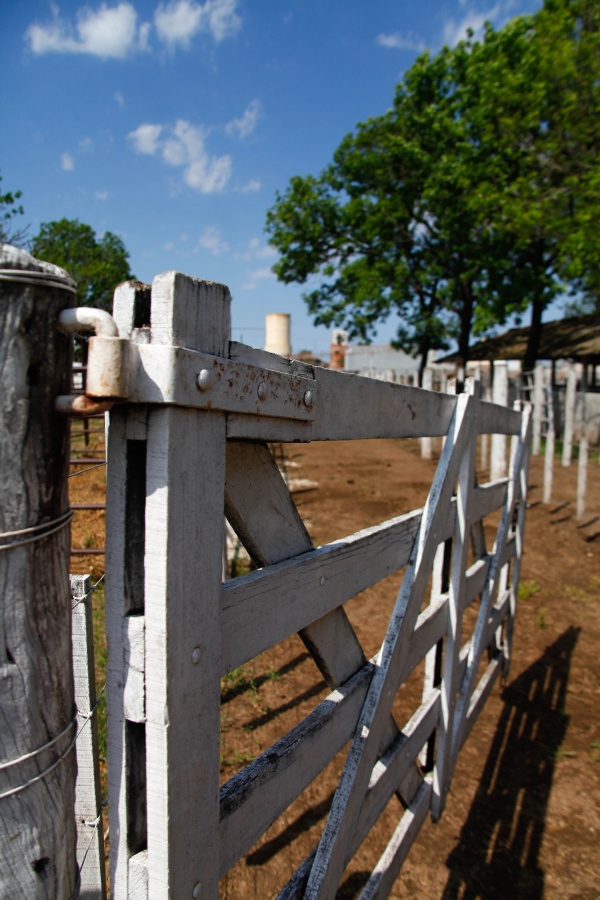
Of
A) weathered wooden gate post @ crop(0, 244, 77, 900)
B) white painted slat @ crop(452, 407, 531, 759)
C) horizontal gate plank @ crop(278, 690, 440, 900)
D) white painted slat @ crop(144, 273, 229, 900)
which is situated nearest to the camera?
weathered wooden gate post @ crop(0, 244, 77, 900)

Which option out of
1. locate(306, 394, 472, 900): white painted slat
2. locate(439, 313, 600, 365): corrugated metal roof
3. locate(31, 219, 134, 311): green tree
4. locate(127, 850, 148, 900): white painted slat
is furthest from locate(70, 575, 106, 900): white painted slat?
locate(439, 313, 600, 365): corrugated metal roof

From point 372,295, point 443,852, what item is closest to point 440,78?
point 372,295

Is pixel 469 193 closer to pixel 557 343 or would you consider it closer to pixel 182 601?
pixel 557 343

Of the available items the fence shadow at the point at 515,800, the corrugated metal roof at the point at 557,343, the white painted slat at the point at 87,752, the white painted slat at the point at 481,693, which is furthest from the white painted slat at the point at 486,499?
the corrugated metal roof at the point at 557,343

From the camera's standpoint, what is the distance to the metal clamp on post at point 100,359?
2.32 ft

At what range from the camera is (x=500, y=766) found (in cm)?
328

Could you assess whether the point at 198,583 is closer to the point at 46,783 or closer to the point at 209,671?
the point at 209,671

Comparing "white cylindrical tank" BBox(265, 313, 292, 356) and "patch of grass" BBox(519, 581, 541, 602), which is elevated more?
"white cylindrical tank" BBox(265, 313, 292, 356)

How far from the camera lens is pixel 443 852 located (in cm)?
267

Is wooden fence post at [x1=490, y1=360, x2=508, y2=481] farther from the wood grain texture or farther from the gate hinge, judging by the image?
the gate hinge

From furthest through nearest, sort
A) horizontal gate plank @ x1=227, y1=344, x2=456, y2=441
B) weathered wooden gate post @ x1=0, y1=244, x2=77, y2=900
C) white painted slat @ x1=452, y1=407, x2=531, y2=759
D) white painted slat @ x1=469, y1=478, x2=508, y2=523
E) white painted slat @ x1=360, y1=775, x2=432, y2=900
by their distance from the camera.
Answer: white painted slat @ x1=452, y1=407, x2=531, y2=759 → white painted slat @ x1=469, y1=478, x2=508, y2=523 → white painted slat @ x1=360, y1=775, x2=432, y2=900 → horizontal gate plank @ x1=227, y1=344, x2=456, y2=441 → weathered wooden gate post @ x1=0, y1=244, x2=77, y2=900

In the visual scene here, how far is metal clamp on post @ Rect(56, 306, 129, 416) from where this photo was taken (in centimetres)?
71

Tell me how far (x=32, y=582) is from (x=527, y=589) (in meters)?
5.79

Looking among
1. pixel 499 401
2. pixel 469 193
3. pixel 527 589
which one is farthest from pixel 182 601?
pixel 469 193
